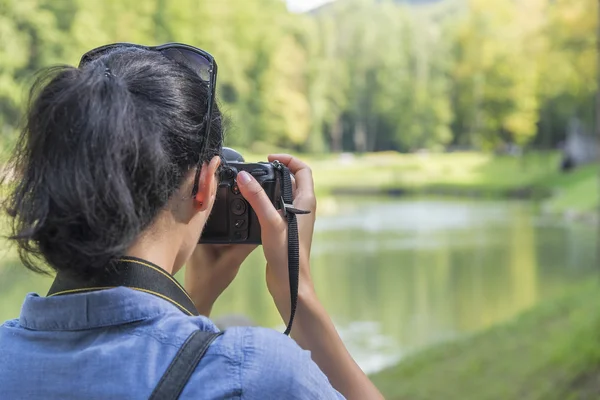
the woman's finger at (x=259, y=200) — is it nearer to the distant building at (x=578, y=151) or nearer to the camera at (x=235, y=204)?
the camera at (x=235, y=204)

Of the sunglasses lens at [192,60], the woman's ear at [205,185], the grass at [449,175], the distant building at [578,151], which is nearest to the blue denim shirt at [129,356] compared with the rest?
the woman's ear at [205,185]

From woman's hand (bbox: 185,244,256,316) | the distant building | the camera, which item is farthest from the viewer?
the distant building

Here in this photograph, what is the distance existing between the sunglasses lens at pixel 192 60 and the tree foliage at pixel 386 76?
75.4ft

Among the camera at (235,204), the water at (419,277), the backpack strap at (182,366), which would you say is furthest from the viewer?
the water at (419,277)

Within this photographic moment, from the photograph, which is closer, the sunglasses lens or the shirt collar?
the shirt collar

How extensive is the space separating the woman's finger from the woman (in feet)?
0.18

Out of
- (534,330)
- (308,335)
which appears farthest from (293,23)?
(308,335)

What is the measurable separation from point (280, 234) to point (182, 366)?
26 centimetres

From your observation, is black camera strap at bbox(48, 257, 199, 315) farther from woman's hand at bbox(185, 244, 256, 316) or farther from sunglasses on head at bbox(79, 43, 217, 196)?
woman's hand at bbox(185, 244, 256, 316)

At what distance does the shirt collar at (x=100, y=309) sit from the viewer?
0.67 metres

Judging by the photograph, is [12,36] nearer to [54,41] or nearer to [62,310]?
[54,41]

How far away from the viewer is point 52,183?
67 cm

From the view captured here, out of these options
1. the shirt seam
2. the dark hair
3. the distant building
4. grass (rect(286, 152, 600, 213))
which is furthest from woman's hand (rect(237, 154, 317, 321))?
the distant building

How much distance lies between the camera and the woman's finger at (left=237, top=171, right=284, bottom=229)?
831 millimetres
